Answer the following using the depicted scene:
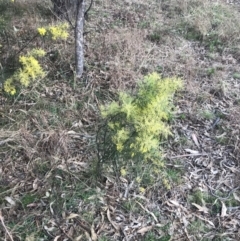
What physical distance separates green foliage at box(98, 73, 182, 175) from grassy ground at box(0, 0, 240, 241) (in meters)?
0.42

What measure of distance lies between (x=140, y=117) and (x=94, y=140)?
863 mm

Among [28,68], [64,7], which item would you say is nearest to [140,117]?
[28,68]

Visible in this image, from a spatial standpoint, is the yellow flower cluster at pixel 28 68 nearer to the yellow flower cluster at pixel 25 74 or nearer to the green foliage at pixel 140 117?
the yellow flower cluster at pixel 25 74

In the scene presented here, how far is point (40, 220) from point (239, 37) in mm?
3831

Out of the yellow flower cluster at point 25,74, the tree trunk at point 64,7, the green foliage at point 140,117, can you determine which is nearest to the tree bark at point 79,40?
the yellow flower cluster at point 25,74

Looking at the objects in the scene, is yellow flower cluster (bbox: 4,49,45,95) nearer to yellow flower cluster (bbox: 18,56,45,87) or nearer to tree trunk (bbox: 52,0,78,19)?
yellow flower cluster (bbox: 18,56,45,87)

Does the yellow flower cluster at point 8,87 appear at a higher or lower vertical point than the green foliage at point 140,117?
lower

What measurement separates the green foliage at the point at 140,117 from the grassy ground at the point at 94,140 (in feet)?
1.39

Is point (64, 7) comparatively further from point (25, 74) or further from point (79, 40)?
point (25, 74)

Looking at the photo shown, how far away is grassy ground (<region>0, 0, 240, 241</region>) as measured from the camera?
280cm


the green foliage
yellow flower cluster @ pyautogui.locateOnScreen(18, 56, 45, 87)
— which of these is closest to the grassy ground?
yellow flower cluster @ pyautogui.locateOnScreen(18, 56, 45, 87)

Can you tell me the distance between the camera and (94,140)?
10.9 ft

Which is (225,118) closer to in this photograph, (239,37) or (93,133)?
(93,133)

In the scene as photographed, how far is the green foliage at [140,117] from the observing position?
2.53m
